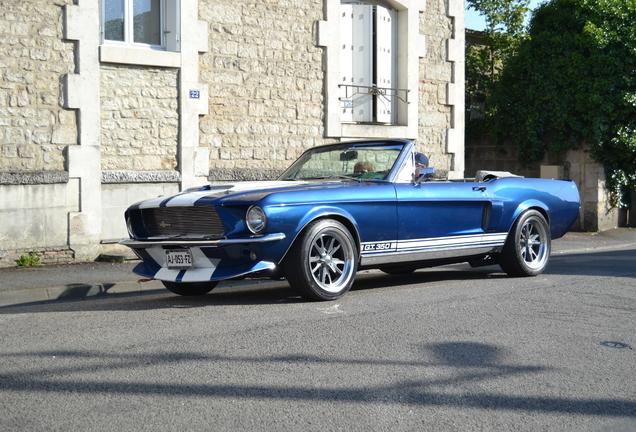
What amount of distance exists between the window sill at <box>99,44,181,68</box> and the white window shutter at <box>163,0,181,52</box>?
8.3 inches

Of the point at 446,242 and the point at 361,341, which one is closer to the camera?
the point at 361,341

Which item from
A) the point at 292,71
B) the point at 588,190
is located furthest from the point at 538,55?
the point at 292,71

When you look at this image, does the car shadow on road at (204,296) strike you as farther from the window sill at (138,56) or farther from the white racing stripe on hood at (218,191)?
the window sill at (138,56)

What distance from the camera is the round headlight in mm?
7578

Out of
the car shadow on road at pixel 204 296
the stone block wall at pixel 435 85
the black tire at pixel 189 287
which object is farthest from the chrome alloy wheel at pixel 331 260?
the stone block wall at pixel 435 85

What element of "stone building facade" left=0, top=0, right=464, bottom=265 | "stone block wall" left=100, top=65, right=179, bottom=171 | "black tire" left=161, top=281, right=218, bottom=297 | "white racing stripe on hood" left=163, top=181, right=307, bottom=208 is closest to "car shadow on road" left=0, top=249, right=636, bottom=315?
"black tire" left=161, top=281, right=218, bottom=297

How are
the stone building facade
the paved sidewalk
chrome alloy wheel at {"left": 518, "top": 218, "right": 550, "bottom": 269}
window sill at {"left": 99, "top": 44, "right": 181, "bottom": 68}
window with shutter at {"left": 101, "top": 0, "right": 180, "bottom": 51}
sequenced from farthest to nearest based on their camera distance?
window with shutter at {"left": 101, "top": 0, "right": 180, "bottom": 51}
window sill at {"left": 99, "top": 44, "right": 181, "bottom": 68}
the stone building facade
chrome alloy wheel at {"left": 518, "top": 218, "right": 550, "bottom": 269}
the paved sidewalk

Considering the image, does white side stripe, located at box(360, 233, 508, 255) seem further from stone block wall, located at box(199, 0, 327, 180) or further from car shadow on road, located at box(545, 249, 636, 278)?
stone block wall, located at box(199, 0, 327, 180)

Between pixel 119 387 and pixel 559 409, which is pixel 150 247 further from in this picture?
pixel 559 409

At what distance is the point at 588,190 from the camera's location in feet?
62.7

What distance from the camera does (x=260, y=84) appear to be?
14.2 m

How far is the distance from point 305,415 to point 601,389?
176 centimetres

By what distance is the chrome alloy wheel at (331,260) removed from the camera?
26.0 feet

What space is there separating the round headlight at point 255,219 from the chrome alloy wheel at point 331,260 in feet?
1.62
